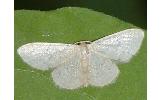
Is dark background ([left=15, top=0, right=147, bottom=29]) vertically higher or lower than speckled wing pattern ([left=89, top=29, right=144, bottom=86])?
higher

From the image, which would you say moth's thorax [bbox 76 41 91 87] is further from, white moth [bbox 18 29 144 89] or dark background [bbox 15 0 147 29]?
dark background [bbox 15 0 147 29]

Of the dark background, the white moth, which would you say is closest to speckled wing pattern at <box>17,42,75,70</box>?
the white moth

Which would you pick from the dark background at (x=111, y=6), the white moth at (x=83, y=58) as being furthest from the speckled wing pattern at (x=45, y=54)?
the dark background at (x=111, y=6)

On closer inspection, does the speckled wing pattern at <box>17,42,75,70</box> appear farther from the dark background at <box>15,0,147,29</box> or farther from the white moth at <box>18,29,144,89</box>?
the dark background at <box>15,0,147,29</box>

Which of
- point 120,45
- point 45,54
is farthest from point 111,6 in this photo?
point 45,54

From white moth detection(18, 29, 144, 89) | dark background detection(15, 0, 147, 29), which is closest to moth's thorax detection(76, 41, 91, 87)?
white moth detection(18, 29, 144, 89)

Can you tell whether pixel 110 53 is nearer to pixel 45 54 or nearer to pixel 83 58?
pixel 83 58

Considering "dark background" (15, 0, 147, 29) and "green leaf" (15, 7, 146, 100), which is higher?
"dark background" (15, 0, 147, 29)
